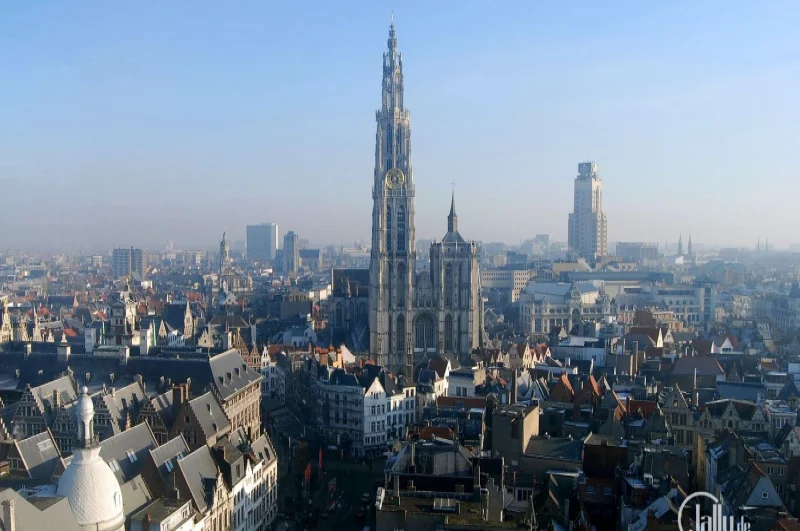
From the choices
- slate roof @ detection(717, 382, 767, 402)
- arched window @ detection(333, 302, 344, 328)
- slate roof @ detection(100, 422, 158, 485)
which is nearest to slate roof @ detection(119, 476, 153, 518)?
slate roof @ detection(100, 422, 158, 485)

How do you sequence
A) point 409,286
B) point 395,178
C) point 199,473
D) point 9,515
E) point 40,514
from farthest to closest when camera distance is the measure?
1. point 395,178
2. point 409,286
3. point 199,473
4. point 40,514
5. point 9,515

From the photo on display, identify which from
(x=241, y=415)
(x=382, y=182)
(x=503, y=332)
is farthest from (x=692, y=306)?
(x=241, y=415)

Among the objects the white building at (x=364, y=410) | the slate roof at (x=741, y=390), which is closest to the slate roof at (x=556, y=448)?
the white building at (x=364, y=410)

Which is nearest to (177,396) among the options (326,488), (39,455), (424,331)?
(326,488)

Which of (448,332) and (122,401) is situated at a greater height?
(448,332)

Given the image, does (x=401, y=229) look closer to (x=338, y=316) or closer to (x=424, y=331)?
(x=424, y=331)

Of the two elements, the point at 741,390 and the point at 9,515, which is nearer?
the point at 9,515

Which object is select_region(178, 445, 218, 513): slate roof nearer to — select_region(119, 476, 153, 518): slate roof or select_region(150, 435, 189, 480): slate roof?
select_region(150, 435, 189, 480): slate roof
